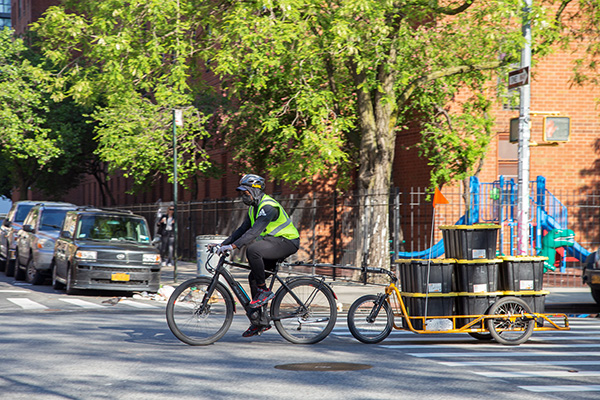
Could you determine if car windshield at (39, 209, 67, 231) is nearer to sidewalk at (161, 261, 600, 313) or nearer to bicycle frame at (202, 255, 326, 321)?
sidewalk at (161, 261, 600, 313)

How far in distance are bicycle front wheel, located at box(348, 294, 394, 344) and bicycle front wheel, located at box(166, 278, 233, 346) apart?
146cm

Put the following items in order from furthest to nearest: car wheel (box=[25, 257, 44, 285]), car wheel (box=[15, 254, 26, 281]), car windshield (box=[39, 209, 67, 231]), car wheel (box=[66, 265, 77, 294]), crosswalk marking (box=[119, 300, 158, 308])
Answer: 1. car wheel (box=[15, 254, 26, 281])
2. car windshield (box=[39, 209, 67, 231])
3. car wheel (box=[25, 257, 44, 285])
4. car wheel (box=[66, 265, 77, 294])
5. crosswalk marking (box=[119, 300, 158, 308])

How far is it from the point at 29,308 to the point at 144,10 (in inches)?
283

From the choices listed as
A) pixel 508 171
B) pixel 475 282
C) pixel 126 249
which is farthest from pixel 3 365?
pixel 508 171

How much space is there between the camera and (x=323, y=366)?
8695mm

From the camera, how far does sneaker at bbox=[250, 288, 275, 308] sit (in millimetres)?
10211

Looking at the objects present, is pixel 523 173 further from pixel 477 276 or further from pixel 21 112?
pixel 21 112

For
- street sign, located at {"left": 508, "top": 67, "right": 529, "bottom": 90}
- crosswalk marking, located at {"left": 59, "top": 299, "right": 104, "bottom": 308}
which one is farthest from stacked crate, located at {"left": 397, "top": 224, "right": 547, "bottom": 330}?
crosswalk marking, located at {"left": 59, "top": 299, "right": 104, "bottom": 308}

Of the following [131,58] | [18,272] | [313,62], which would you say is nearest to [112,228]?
[131,58]

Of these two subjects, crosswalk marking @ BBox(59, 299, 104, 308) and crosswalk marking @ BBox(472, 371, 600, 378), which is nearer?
crosswalk marking @ BBox(472, 371, 600, 378)

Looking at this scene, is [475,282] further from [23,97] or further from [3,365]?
[23,97]

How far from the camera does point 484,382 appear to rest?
310 inches

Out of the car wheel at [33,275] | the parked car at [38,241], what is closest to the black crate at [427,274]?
the parked car at [38,241]

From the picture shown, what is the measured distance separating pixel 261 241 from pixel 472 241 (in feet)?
8.65
